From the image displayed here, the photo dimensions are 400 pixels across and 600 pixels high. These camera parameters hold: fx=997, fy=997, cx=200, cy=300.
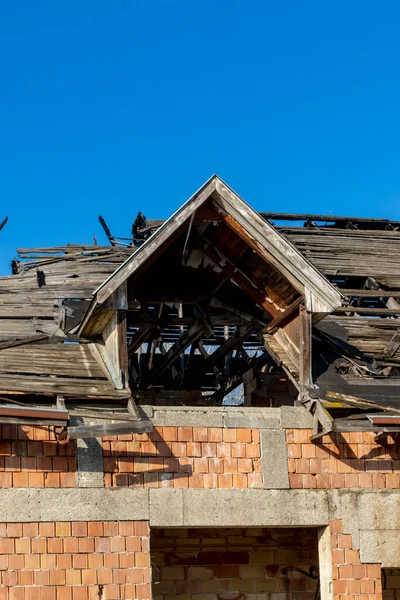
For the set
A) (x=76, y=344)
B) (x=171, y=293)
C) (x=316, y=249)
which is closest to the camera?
(x=76, y=344)

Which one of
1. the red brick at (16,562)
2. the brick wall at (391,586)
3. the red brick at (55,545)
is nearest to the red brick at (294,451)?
the red brick at (55,545)

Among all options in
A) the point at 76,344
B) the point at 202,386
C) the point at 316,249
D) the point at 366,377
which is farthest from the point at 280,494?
the point at 202,386

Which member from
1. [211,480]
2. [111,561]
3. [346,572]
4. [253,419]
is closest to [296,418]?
[253,419]

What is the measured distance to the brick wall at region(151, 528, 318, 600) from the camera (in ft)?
52.5

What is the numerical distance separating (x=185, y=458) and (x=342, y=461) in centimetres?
217

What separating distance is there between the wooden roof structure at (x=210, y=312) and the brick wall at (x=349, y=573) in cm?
143

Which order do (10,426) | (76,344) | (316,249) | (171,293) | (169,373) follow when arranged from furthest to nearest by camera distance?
(169,373) < (316,249) < (171,293) < (76,344) < (10,426)

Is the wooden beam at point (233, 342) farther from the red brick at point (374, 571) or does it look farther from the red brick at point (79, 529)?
the red brick at point (79, 529)

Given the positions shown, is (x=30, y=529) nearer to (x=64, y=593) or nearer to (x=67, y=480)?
(x=67, y=480)

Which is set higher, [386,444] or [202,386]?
[202,386]

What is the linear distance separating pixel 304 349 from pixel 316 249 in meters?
5.52

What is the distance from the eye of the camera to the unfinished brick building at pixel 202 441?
12.1 meters

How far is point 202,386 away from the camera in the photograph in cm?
2123

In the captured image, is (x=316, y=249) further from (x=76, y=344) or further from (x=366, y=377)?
(x=76, y=344)
